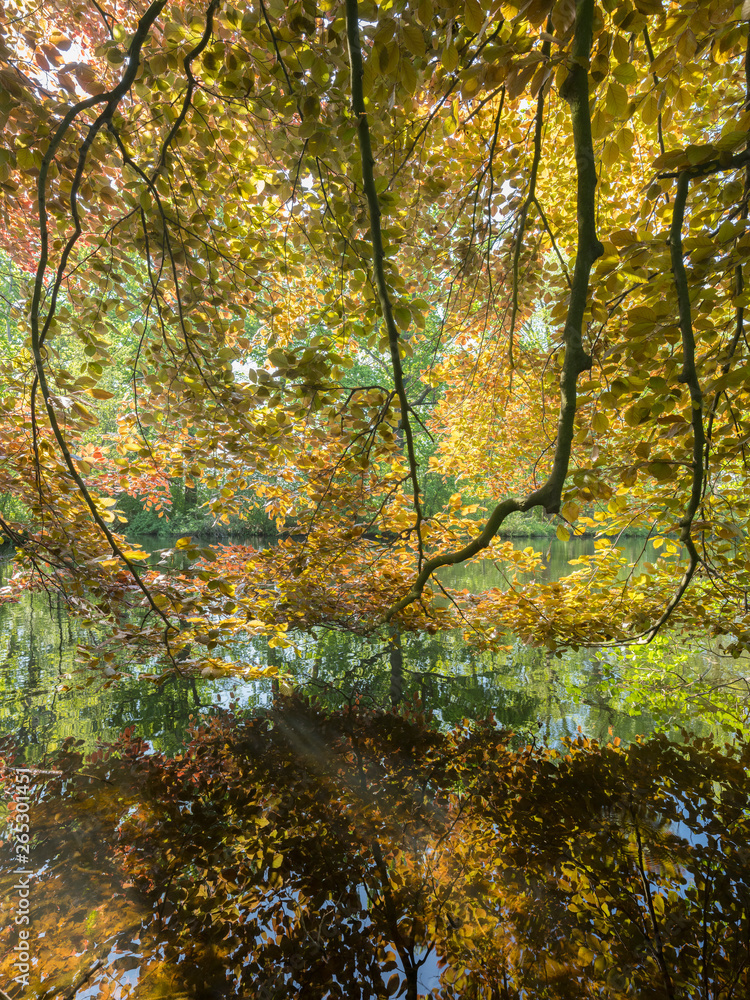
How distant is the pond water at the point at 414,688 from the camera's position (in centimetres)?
396

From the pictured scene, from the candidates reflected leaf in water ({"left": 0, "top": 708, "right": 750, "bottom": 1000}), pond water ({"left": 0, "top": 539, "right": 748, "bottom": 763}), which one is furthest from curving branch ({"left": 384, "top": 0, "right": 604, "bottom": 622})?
→ pond water ({"left": 0, "top": 539, "right": 748, "bottom": 763})

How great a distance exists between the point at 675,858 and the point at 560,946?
0.94 meters

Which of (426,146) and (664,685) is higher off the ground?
(426,146)

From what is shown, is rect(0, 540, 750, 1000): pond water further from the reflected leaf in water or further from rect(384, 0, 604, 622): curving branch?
rect(384, 0, 604, 622): curving branch

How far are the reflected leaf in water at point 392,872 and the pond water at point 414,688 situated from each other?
0.52m

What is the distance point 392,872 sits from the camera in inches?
91.4

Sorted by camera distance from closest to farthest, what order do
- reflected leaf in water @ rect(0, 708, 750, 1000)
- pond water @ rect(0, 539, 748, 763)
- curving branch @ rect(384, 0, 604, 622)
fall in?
curving branch @ rect(384, 0, 604, 622)
reflected leaf in water @ rect(0, 708, 750, 1000)
pond water @ rect(0, 539, 748, 763)

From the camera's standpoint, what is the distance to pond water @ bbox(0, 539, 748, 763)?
3957 millimetres

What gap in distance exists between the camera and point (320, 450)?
13.2ft

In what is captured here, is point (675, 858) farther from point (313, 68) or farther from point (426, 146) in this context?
point (426, 146)

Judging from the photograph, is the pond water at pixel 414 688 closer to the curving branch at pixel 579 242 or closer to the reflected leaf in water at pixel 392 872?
the reflected leaf in water at pixel 392 872

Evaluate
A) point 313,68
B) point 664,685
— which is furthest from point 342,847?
point 664,685

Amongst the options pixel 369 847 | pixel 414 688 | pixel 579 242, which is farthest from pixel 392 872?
pixel 579 242

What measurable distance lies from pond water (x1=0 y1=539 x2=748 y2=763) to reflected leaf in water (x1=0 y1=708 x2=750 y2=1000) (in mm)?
521
